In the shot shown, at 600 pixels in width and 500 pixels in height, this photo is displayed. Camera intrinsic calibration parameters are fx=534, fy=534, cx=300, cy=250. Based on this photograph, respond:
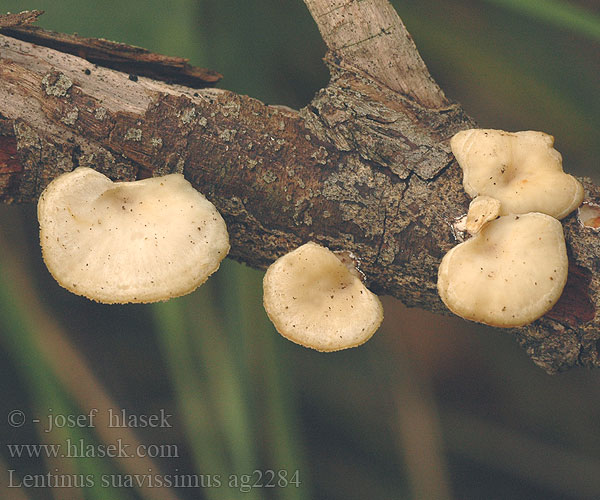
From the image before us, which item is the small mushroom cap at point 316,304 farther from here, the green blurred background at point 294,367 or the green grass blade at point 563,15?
the green grass blade at point 563,15

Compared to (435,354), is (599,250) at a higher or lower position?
higher

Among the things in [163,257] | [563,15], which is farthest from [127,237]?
[563,15]

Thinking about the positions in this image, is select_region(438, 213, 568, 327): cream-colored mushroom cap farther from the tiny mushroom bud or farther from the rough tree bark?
the rough tree bark

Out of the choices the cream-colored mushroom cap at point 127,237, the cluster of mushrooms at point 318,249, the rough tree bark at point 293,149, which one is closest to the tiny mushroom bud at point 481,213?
the cluster of mushrooms at point 318,249

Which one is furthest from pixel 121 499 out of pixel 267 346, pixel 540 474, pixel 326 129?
pixel 540 474

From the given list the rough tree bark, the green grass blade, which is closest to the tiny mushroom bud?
the rough tree bark

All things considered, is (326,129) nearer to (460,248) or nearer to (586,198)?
(460,248)

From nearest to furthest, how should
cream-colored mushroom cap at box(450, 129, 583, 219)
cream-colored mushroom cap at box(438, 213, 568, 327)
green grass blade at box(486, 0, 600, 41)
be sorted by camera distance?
1. cream-colored mushroom cap at box(438, 213, 568, 327)
2. cream-colored mushroom cap at box(450, 129, 583, 219)
3. green grass blade at box(486, 0, 600, 41)
